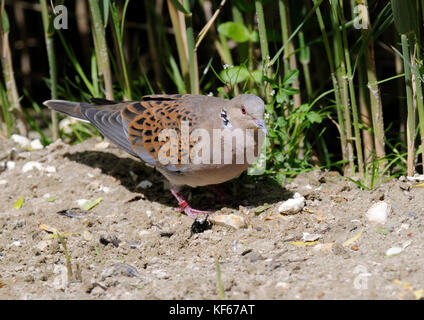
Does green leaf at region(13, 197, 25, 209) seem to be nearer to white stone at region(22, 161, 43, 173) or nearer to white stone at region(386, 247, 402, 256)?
white stone at region(22, 161, 43, 173)

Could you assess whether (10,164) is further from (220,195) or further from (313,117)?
(313,117)

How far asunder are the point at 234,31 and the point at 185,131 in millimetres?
848

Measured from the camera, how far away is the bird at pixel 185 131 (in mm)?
4039

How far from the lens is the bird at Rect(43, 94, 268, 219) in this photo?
13.3ft

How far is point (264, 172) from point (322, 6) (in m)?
1.35

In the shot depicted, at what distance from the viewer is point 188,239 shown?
13.1ft

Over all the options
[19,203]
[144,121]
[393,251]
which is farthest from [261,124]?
[19,203]

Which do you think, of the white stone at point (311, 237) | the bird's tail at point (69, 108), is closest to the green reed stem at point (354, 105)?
the white stone at point (311, 237)

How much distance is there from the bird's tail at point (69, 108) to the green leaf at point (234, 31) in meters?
1.36

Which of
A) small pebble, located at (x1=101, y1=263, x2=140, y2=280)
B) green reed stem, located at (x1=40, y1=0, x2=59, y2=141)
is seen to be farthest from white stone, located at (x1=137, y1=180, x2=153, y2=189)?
small pebble, located at (x1=101, y1=263, x2=140, y2=280)

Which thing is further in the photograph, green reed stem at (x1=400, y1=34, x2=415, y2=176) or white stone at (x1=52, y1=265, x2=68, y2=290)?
green reed stem at (x1=400, y1=34, x2=415, y2=176)

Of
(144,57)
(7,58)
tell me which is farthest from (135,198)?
(144,57)

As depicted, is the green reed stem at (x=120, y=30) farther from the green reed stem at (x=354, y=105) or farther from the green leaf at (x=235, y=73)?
the green reed stem at (x=354, y=105)

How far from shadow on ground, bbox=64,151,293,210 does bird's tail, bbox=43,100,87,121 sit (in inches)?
17.2
